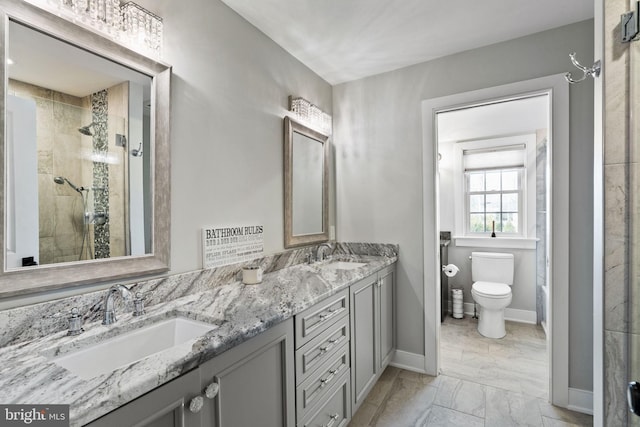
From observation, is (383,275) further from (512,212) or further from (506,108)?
(512,212)

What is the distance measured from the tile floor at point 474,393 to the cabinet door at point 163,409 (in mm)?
1377

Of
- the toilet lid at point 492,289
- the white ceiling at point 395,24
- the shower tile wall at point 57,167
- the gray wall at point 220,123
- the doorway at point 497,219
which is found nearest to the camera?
the shower tile wall at point 57,167

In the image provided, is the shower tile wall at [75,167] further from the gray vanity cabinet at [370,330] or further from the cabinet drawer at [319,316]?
the gray vanity cabinet at [370,330]

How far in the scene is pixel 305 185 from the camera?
2.45m

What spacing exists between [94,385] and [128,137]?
0.98 m

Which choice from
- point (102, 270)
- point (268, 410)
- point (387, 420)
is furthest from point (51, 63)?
point (387, 420)

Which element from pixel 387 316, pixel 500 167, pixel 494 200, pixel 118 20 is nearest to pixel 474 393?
pixel 387 316

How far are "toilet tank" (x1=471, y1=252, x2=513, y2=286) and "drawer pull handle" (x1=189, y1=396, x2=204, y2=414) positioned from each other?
3556 millimetres

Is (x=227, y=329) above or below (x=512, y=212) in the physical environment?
below

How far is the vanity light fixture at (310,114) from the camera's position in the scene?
2.28 m

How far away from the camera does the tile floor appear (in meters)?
1.88

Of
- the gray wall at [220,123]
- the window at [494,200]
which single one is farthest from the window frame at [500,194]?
the gray wall at [220,123]

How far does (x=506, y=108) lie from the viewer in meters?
2.90

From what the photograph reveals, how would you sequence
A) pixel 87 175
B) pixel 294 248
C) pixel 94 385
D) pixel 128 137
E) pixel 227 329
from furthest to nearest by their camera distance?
pixel 294 248, pixel 128 137, pixel 87 175, pixel 227 329, pixel 94 385
